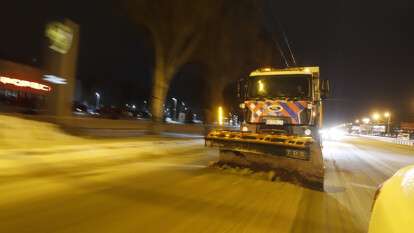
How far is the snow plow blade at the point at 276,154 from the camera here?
10.1 metres

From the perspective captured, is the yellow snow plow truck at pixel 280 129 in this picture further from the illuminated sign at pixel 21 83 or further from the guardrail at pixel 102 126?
the illuminated sign at pixel 21 83

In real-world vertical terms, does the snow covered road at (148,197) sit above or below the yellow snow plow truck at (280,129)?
below

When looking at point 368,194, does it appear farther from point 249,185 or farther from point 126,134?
point 126,134

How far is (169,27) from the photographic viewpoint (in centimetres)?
2405

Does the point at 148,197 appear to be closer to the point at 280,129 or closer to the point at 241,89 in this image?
the point at 280,129

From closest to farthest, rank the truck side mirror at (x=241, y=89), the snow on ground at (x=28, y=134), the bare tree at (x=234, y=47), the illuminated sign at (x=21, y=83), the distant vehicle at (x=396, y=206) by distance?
1. the distant vehicle at (x=396, y=206)
2. the snow on ground at (x=28, y=134)
3. the truck side mirror at (x=241, y=89)
4. the bare tree at (x=234, y=47)
5. the illuminated sign at (x=21, y=83)

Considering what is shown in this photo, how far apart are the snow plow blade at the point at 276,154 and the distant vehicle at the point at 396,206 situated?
19.4 feet

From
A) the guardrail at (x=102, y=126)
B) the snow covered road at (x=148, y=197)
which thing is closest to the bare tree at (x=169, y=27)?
the guardrail at (x=102, y=126)

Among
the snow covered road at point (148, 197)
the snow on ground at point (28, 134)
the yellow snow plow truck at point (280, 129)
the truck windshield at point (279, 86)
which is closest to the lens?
the snow covered road at point (148, 197)

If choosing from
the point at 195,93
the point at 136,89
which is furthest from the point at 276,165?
the point at 136,89

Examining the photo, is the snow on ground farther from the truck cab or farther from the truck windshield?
the truck windshield

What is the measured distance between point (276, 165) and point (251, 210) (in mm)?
4347

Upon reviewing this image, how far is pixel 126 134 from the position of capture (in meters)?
23.1

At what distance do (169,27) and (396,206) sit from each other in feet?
71.6
